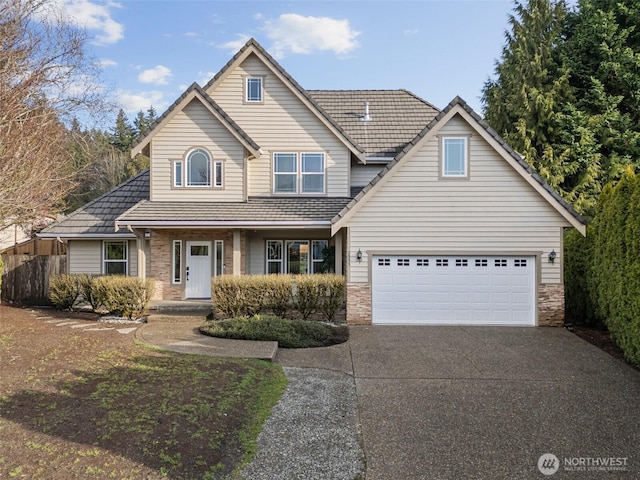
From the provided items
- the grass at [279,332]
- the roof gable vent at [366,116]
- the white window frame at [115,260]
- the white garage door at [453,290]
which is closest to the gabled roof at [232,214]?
the white window frame at [115,260]

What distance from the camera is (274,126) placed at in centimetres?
1459

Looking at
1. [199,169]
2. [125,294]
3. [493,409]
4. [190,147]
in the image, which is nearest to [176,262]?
[125,294]

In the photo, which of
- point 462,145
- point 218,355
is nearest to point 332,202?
point 462,145

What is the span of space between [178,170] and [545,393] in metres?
12.0

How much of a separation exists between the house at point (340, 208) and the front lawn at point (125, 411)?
18.1 feet

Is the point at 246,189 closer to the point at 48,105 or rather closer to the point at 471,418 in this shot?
the point at 48,105

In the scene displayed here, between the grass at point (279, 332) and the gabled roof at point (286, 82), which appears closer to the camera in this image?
the grass at point (279, 332)

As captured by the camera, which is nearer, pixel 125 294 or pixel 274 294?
pixel 274 294

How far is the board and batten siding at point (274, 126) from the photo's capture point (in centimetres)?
1448

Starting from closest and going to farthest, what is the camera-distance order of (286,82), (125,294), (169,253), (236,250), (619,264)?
(619,264) → (125,294) → (236,250) → (169,253) → (286,82)

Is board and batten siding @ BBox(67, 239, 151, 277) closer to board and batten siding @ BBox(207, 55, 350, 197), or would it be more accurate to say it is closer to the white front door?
the white front door

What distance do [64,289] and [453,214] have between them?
12.3 m

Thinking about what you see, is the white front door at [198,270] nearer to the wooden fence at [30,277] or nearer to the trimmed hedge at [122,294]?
the trimmed hedge at [122,294]

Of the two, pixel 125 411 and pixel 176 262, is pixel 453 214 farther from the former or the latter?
pixel 125 411
